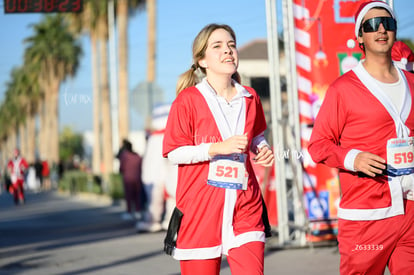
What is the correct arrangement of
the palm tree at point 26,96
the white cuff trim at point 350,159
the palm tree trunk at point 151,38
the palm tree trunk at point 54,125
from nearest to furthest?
the white cuff trim at point 350,159 → the palm tree trunk at point 151,38 → the palm tree trunk at point 54,125 → the palm tree at point 26,96

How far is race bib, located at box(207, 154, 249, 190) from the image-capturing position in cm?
400

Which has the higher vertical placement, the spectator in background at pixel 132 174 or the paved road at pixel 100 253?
the spectator in background at pixel 132 174

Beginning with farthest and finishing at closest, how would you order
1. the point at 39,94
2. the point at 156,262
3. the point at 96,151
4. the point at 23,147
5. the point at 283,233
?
1. the point at 23,147
2. the point at 39,94
3. the point at 96,151
4. the point at 283,233
5. the point at 156,262

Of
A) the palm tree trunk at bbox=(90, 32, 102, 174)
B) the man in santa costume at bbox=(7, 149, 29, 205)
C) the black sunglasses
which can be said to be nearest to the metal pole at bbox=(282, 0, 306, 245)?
the black sunglasses

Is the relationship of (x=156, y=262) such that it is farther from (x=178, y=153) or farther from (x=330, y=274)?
(x=178, y=153)

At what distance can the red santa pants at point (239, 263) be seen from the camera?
12.9ft

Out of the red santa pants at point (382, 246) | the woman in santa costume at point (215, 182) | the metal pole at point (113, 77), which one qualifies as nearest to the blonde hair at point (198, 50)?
the woman in santa costume at point (215, 182)

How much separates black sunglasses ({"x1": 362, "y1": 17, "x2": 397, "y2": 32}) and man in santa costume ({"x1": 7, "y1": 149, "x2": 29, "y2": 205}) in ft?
74.5

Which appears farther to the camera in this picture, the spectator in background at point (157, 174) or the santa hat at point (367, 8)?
the spectator in background at point (157, 174)

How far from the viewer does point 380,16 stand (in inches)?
161

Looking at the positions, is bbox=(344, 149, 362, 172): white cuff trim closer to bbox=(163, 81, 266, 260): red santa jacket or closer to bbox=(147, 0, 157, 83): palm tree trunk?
bbox=(163, 81, 266, 260): red santa jacket

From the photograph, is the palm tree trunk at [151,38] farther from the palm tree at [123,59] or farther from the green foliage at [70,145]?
the green foliage at [70,145]

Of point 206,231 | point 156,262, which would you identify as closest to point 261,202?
point 206,231

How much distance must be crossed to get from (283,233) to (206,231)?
6238mm
